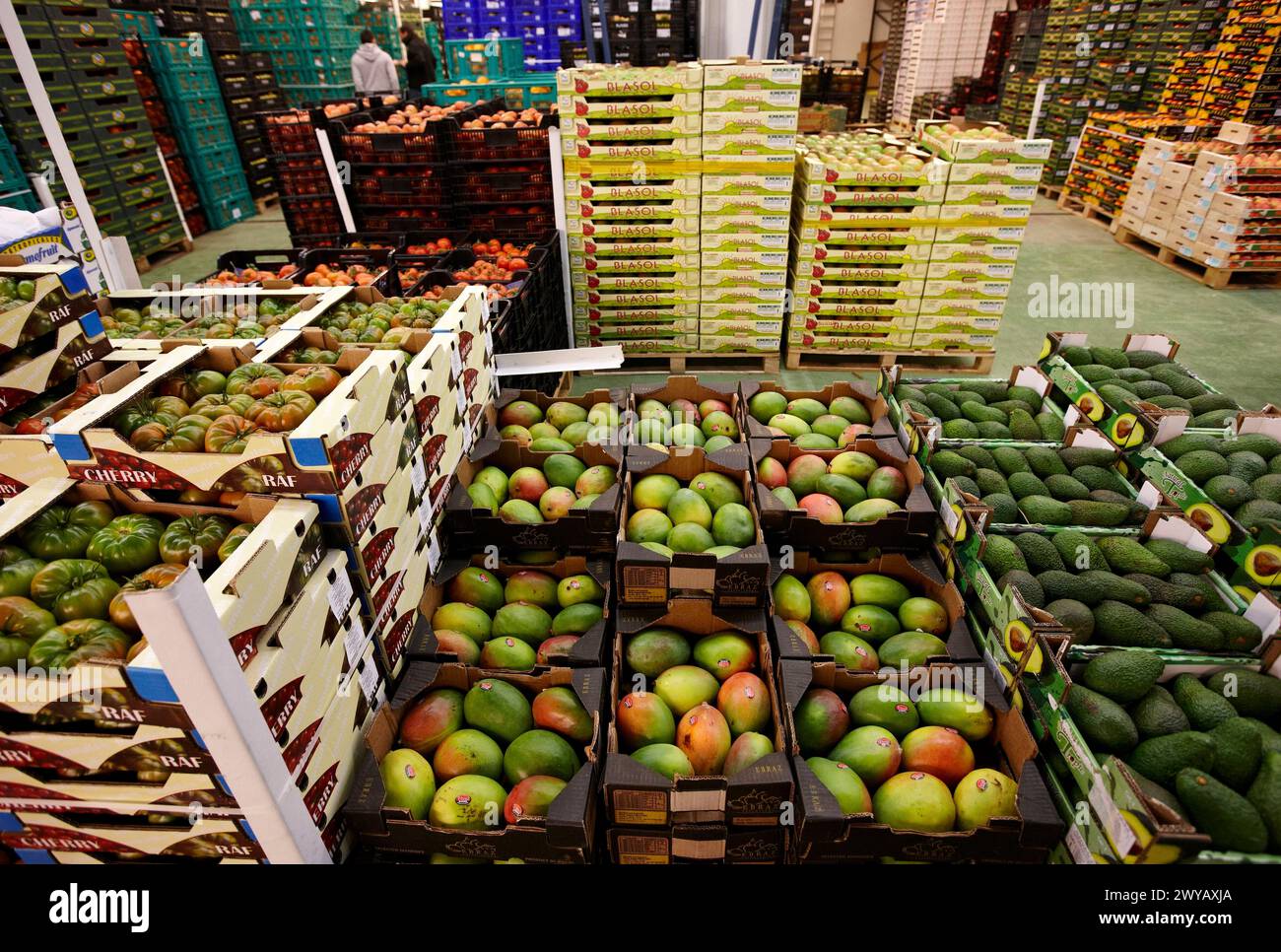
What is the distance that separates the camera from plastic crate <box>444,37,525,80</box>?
9773 millimetres

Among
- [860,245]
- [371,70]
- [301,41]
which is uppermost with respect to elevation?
[301,41]

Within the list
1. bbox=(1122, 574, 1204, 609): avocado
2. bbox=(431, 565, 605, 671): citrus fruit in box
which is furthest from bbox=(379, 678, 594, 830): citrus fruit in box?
bbox=(1122, 574, 1204, 609): avocado

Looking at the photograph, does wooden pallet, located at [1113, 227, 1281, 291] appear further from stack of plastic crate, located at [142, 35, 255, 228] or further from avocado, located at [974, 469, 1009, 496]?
stack of plastic crate, located at [142, 35, 255, 228]

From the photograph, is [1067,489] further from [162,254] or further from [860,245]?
[162,254]

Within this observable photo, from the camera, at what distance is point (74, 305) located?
1965mm

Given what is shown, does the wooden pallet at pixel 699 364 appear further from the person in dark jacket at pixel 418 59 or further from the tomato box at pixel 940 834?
the person in dark jacket at pixel 418 59

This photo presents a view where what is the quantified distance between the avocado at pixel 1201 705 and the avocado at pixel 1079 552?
0.44 metres

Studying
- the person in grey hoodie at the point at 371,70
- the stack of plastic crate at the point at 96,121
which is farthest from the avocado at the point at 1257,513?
the person in grey hoodie at the point at 371,70

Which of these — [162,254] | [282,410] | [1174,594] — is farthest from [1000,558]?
[162,254]

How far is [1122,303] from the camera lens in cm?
659

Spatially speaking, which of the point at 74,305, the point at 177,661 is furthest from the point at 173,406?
the point at 177,661

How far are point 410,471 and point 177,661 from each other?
940 millimetres

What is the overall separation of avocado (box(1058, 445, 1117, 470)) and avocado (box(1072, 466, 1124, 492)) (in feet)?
0.13

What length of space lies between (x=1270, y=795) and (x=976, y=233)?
14.2ft
